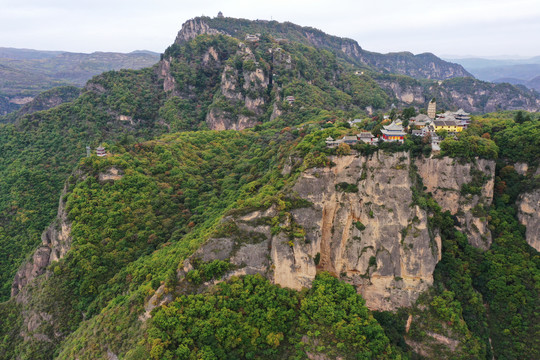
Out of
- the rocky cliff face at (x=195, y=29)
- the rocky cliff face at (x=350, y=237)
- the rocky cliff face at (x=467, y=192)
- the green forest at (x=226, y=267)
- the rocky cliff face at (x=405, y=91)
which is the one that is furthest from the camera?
the rocky cliff face at (x=405, y=91)

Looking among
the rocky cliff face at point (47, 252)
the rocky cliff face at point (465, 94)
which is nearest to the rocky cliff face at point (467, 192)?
the rocky cliff face at point (47, 252)

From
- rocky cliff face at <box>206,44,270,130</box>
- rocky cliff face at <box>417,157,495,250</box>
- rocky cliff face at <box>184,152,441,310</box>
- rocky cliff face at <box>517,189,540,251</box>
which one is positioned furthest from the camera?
rocky cliff face at <box>206,44,270,130</box>

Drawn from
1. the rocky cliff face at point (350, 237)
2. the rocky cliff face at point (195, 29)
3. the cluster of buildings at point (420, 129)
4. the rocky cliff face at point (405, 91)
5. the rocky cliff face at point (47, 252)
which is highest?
the rocky cliff face at point (195, 29)

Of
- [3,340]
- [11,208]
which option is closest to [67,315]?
[3,340]

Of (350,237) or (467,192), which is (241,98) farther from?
(467,192)

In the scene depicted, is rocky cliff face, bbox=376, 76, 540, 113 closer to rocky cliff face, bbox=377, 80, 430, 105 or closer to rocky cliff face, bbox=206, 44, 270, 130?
rocky cliff face, bbox=377, 80, 430, 105

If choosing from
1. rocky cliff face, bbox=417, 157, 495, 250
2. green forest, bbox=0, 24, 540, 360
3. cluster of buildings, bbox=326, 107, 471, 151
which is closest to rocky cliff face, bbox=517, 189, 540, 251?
green forest, bbox=0, 24, 540, 360

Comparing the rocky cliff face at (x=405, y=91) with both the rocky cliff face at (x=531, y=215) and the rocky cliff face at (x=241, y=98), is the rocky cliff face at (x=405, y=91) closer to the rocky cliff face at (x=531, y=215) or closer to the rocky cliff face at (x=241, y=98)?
the rocky cliff face at (x=241, y=98)
